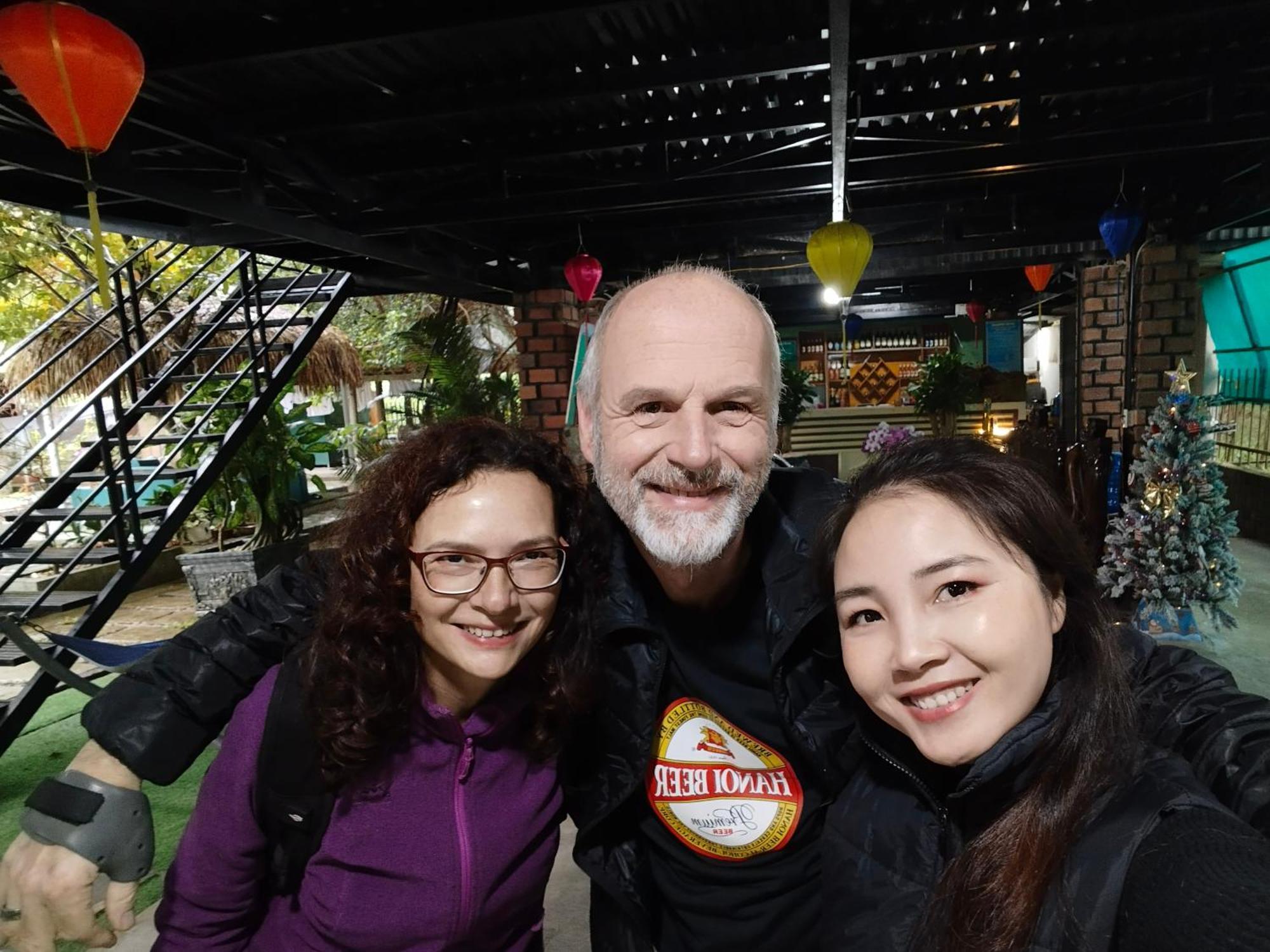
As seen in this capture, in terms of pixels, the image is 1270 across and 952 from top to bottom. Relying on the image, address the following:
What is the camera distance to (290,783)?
119 cm

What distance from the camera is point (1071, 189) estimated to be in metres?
5.73

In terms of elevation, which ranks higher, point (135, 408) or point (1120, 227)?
point (1120, 227)

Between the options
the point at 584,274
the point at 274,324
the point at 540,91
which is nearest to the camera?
the point at 540,91

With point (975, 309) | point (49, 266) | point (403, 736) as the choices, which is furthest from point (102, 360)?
point (975, 309)

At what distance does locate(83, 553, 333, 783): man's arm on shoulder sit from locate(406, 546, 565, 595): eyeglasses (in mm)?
281

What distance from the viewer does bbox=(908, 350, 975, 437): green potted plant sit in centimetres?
818

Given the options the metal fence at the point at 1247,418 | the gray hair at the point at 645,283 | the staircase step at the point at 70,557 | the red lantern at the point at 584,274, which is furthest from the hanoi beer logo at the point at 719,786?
the metal fence at the point at 1247,418

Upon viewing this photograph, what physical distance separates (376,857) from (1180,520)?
189 inches

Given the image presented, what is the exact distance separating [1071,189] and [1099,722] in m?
6.13

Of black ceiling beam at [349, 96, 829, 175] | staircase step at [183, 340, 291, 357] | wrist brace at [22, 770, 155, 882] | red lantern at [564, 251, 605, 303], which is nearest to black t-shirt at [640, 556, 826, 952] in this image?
wrist brace at [22, 770, 155, 882]

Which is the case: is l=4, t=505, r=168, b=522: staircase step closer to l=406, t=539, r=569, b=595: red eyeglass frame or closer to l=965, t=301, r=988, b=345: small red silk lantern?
l=406, t=539, r=569, b=595: red eyeglass frame

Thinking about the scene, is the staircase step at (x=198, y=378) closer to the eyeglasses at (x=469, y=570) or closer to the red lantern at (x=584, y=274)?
the red lantern at (x=584, y=274)

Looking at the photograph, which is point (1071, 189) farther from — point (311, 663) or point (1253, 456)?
point (311, 663)

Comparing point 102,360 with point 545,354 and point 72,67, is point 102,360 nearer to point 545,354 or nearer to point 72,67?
point 545,354
